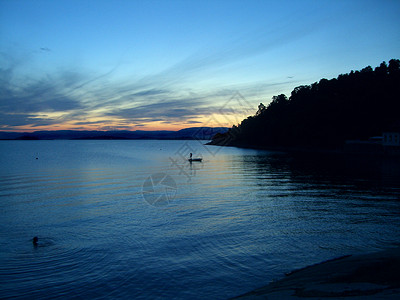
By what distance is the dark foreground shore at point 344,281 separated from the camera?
7594 millimetres

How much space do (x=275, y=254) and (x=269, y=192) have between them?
15.1 meters

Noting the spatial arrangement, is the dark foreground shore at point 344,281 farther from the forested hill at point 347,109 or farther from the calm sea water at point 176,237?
the forested hill at point 347,109

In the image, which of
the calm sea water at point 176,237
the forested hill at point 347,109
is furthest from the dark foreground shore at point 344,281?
the forested hill at point 347,109

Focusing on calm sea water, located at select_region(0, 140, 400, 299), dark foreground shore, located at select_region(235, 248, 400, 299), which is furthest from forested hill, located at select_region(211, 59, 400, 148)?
dark foreground shore, located at select_region(235, 248, 400, 299)

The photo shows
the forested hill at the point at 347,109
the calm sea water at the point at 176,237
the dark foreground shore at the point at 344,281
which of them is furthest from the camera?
the forested hill at the point at 347,109

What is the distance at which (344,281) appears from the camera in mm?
8594

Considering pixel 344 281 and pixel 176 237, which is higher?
pixel 344 281

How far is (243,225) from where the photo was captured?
16.0 metres

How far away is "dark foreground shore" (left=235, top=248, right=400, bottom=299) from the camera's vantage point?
759 cm

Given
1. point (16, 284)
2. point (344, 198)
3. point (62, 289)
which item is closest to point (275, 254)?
point (62, 289)

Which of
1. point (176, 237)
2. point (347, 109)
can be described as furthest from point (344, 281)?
point (347, 109)

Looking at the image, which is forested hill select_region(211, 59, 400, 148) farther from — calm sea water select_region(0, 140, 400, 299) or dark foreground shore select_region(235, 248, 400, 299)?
dark foreground shore select_region(235, 248, 400, 299)

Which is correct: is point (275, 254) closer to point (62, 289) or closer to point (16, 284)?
point (62, 289)

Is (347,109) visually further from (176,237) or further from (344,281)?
(344,281)
